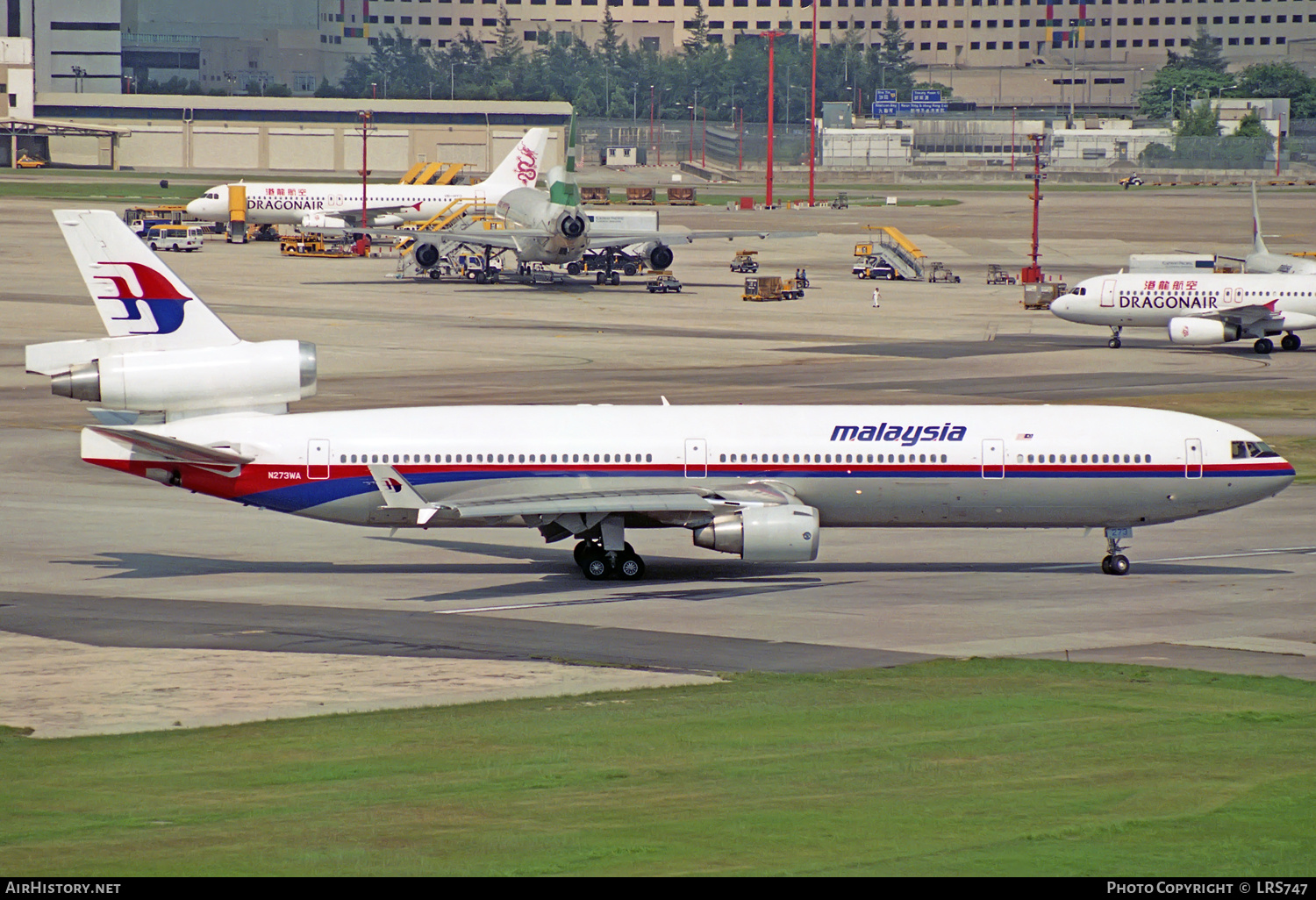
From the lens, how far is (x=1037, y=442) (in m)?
44.2

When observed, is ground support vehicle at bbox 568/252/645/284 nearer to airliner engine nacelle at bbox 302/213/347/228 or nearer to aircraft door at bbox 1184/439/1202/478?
airliner engine nacelle at bbox 302/213/347/228

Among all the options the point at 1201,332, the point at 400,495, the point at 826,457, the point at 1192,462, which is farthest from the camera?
the point at 1201,332

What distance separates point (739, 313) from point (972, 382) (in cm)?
3679

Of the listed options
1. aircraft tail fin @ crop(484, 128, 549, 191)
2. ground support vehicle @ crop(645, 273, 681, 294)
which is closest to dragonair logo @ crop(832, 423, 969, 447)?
ground support vehicle @ crop(645, 273, 681, 294)

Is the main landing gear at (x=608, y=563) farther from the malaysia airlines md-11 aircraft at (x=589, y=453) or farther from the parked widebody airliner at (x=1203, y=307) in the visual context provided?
the parked widebody airliner at (x=1203, y=307)

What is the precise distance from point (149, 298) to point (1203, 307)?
76319 mm

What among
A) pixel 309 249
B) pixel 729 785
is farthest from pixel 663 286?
pixel 729 785

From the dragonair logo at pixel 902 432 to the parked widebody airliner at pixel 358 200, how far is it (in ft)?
430

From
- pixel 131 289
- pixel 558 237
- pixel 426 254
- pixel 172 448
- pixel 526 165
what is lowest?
pixel 172 448

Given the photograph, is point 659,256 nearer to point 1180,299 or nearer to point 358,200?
point 1180,299

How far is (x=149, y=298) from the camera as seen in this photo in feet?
143

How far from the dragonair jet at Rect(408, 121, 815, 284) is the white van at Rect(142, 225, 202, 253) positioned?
31528mm
